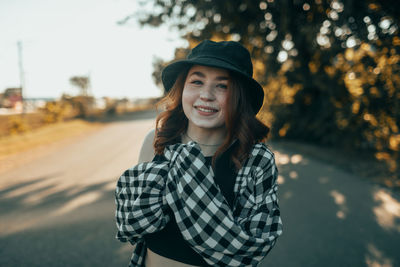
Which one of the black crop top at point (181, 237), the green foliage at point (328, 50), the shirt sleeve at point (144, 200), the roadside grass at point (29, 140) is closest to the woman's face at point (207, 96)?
the black crop top at point (181, 237)

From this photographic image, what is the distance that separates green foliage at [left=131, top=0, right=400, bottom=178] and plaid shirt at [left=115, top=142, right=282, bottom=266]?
4.98 metres

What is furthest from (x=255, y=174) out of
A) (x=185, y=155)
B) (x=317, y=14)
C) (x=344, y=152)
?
(x=344, y=152)

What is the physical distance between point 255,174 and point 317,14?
6659 millimetres

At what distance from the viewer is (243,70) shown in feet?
4.47

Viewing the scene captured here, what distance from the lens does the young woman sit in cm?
111

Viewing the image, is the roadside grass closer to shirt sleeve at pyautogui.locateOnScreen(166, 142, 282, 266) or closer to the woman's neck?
the woman's neck

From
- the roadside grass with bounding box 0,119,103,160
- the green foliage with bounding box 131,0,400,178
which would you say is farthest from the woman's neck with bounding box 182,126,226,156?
the roadside grass with bounding box 0,119,103,160

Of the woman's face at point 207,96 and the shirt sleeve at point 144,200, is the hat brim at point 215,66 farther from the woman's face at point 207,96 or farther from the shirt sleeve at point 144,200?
the shirt sleeve at point 144,200

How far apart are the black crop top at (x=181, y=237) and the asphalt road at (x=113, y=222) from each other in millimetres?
1843

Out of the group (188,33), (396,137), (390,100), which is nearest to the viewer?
(396,137)

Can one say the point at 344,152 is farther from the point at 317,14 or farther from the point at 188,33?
the point at 188,33

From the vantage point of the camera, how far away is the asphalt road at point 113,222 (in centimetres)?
300

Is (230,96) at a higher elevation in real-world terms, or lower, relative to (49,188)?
higher

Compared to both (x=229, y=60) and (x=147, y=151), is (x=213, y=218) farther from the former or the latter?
(x=229, y=60)
